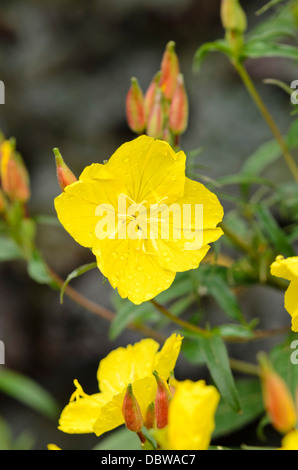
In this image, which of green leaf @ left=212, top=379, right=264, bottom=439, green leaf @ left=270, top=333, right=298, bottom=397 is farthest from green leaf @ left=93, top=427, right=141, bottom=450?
green leaf @ left=270, top=333, right=298, bottom=397

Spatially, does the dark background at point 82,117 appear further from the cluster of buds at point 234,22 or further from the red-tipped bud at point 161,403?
the red-tipped bud at point 161,403

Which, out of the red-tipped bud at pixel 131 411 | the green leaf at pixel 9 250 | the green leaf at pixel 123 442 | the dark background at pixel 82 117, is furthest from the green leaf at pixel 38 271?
the dark background at pixel 82 117

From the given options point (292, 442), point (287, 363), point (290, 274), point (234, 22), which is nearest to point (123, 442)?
point (287, 363)

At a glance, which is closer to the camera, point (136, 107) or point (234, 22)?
point (136, 107)

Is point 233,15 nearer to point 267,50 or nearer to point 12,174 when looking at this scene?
point 267,50

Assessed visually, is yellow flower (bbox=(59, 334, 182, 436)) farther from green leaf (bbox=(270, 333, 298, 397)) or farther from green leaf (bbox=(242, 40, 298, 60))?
green leaf (bbox=(242, 40, 298, 60))
